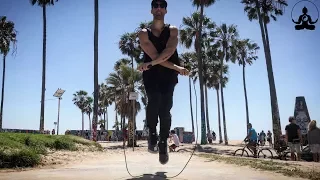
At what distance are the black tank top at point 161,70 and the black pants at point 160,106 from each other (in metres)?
0.09

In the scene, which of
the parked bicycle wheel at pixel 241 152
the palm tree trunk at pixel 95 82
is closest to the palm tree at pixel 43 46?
the palm tree trunk at pixel 95 82

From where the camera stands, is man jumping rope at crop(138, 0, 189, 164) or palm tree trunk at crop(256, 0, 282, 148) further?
palm tree trunk at crop(256, 0, 282, 148)

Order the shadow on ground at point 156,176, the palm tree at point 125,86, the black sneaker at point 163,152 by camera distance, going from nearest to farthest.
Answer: the shadow on ground at point 156,176
the black sneaker at point 163,152
the palm tree at point 125,86

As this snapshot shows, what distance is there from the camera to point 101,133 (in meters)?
63.2

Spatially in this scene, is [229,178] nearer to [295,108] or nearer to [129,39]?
[295,108]

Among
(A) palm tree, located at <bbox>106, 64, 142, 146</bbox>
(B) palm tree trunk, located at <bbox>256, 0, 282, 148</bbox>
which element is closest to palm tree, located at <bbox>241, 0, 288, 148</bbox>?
(B) palm tree trunk, located at <bbox>256, 0, 282, 148</bbox>

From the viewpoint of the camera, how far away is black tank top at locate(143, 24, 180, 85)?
3959 millimetres

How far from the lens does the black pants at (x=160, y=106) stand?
3.91 meters

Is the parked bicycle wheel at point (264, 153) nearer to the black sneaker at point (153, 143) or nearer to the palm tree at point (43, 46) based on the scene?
the black sneaker at point (153, 143)

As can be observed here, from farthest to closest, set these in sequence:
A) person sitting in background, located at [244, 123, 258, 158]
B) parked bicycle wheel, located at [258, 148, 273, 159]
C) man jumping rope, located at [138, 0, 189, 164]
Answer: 1. person sitting in background, located at [244, 123, 258, 158]
2. parked bicycle wheel, located at [258, 148, 273, 159]
3. man jumping rope, located at [138, 0, 189, 164]

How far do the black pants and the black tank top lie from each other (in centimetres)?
9

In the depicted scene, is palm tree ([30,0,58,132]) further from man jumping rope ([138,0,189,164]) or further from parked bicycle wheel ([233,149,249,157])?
man jumping rope ([138,0,189,164])

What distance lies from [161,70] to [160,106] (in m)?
0.50

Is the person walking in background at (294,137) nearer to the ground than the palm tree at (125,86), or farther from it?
nearer to the ground
